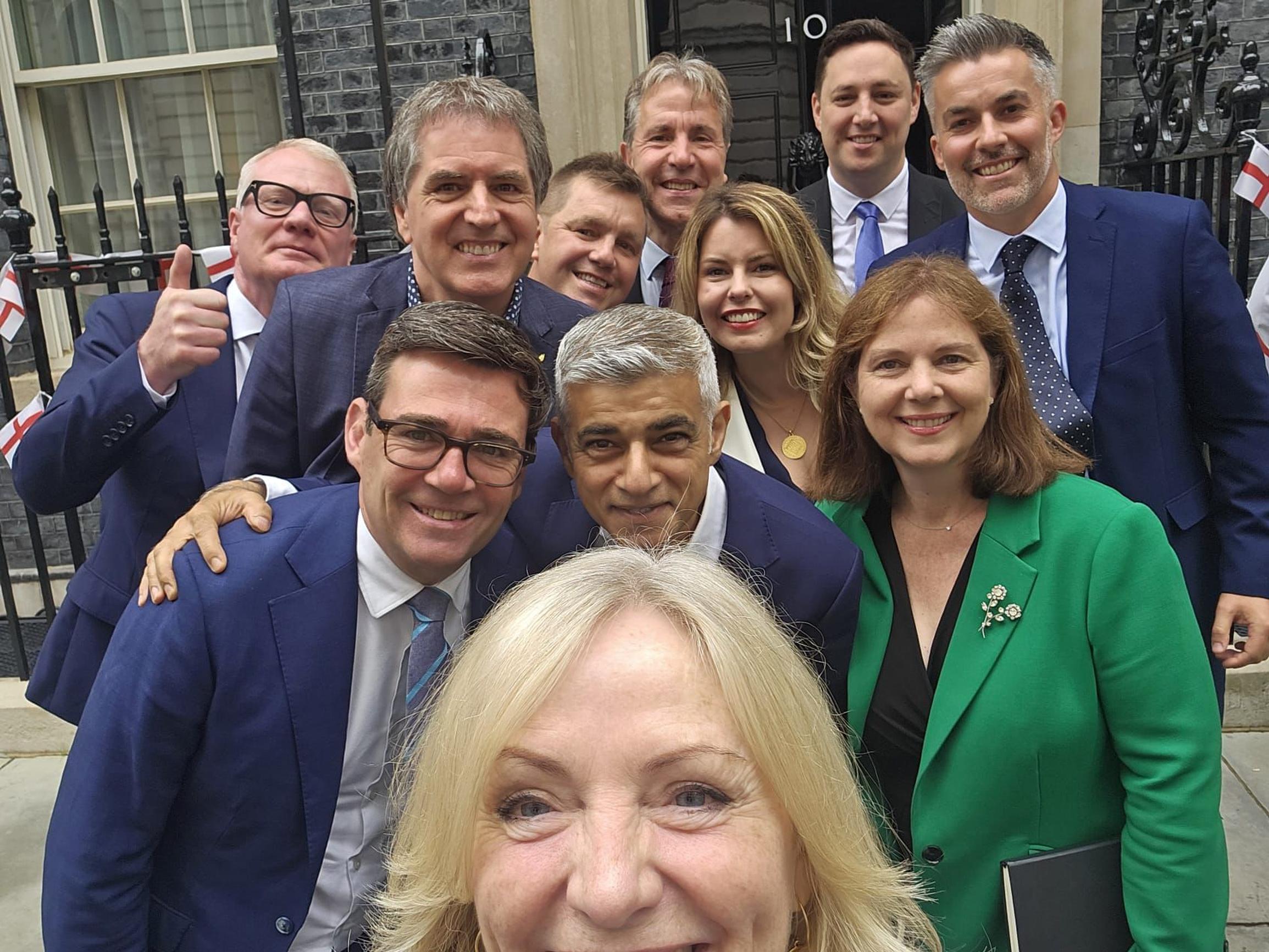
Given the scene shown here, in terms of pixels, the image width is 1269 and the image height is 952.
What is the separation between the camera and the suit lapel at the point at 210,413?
2.81 metres

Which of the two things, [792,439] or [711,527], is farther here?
[792,439]

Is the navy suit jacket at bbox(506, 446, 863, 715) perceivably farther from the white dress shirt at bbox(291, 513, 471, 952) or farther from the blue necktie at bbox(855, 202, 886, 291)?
the blue necktie at bbox(855, 202, 886, 291)

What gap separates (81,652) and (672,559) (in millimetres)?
2005

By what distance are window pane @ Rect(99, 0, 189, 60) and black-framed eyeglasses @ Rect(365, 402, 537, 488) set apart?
5.71 meters

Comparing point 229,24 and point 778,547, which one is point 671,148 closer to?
point 778,547

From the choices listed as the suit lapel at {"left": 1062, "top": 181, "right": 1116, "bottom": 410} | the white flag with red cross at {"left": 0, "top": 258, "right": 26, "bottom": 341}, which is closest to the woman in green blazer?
the suit lapel at {"left": 1062, "top": 181, "right": 1116, "bottom": 410}

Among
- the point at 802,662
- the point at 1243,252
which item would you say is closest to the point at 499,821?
the point at 802,662

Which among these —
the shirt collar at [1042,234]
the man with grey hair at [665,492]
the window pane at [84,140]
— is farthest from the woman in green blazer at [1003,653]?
the window pane at [84,140]

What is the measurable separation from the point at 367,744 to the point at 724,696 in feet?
3.36

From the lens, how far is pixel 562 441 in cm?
233

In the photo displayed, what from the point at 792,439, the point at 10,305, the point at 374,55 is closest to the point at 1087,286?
the point at 792,439

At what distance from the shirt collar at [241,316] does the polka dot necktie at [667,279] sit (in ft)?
4.26

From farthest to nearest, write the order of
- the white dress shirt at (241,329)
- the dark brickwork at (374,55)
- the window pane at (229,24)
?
the window pane at (229,24) < the dark brickwork at (374,55) < the white dress shirt at (241,329)

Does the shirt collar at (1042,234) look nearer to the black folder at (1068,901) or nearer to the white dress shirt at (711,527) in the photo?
the white dress shirt at (711,527)
